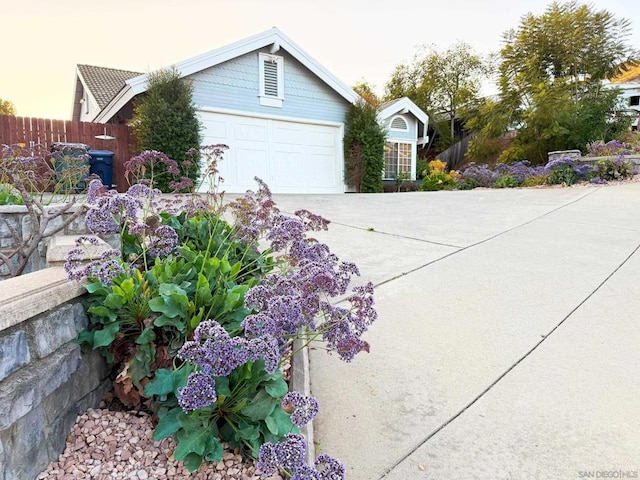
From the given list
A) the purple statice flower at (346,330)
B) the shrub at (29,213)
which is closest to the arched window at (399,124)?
the shrub at (29,213)

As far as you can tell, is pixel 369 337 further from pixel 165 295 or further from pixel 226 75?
pixel 226 75

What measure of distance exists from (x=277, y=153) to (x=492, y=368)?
8.98 m

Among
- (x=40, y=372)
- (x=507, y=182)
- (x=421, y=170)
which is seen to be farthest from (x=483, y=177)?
(x=40, y=372)

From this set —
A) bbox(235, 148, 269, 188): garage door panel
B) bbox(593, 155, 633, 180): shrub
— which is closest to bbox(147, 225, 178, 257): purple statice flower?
bbox(235, 148, 269, 188): garage door panel

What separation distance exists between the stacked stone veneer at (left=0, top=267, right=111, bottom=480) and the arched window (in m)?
12.8

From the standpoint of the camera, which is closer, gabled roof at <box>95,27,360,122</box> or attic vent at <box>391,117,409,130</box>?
gabled roof at <box>95,27,360,122</box>

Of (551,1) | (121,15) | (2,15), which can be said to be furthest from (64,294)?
→ (551,1)

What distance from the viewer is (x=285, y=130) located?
408 inches

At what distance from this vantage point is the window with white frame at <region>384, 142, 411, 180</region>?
13.2 meters

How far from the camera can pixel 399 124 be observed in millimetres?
13344

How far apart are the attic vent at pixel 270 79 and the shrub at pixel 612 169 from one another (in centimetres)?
794

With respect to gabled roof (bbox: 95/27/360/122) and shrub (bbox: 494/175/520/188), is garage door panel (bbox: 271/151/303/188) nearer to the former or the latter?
gabled roof (bbox: 95/27/360/122)

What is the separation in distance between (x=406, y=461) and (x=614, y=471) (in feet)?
2.25

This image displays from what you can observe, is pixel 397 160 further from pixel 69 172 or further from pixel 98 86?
pixel 69 172
